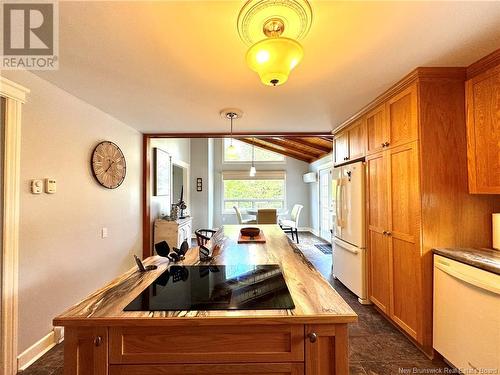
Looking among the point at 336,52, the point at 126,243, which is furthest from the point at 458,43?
the point at 126,243

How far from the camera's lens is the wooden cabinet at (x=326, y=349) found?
2.99 ft

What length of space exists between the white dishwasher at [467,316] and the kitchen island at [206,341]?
1113 mm

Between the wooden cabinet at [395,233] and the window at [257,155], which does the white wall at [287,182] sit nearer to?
the window at [257,155]

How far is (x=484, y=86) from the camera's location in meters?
1.72

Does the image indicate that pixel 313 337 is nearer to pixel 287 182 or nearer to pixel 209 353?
pixel 209 353

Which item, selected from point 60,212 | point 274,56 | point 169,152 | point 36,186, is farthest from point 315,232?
point 274,56

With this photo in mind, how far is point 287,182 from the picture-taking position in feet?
27.0

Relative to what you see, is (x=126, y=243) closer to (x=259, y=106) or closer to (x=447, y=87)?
(x=259, y=106)

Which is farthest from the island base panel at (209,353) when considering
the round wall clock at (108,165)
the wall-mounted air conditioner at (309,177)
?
the wall-mounted air conditioner at (309,177)

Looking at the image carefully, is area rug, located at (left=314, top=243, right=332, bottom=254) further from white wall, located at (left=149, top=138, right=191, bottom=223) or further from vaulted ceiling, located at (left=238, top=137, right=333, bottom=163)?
white wall, located at (left=149, top=138, right=191, bottom=223)

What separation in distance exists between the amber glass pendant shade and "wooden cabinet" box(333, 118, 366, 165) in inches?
76.4

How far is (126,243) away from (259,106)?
99.0 inches

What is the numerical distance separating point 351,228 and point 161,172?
3.29 meters

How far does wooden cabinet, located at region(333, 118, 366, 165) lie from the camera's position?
2826 millimetres
